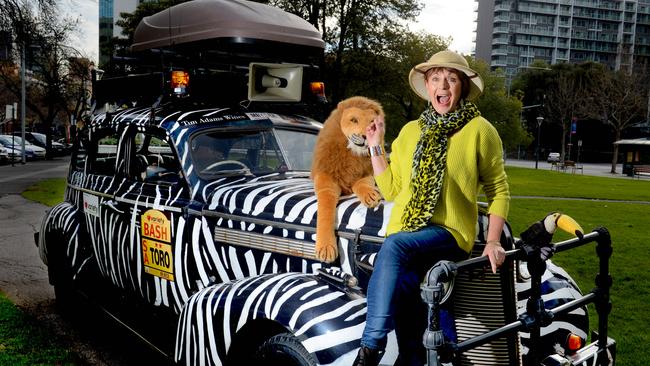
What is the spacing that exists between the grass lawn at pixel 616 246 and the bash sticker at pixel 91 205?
1221 millimetres

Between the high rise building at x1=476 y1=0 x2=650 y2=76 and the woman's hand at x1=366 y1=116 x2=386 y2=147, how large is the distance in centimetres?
11786

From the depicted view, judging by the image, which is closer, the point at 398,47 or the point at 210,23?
the point at 210,23

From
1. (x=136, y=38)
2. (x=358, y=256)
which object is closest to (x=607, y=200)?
(x=136, y=38)

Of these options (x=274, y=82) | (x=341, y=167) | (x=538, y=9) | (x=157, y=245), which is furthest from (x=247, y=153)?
(x=538, y=9)

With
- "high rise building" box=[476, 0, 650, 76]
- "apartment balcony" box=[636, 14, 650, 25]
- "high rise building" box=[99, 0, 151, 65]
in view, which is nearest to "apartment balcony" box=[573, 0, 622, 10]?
"high rise building" box=[476, 0, 650, 76]

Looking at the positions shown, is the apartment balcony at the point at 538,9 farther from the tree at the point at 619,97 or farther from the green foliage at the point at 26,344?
the green foliage at the point at 26,344

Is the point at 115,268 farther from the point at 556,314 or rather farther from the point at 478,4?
the point at 478,4

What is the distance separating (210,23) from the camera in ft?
17.2

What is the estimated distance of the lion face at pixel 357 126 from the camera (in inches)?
136

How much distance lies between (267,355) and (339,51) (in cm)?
Answer: 2701

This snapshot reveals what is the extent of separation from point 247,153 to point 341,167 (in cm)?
134

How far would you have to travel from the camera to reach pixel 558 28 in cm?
11625

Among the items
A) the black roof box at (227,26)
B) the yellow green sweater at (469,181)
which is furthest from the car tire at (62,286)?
A: the yellow green sweater at (469,181)

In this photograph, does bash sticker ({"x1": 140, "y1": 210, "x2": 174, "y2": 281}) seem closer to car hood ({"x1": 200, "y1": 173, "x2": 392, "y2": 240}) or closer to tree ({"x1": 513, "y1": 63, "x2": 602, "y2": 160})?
car hood ({"x1": 200, "y1": 173, "x2": 392, "y2": 240})
